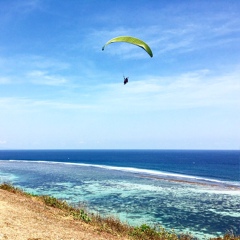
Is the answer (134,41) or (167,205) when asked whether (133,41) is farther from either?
(167,205)

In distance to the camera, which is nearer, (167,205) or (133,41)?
(133,41)

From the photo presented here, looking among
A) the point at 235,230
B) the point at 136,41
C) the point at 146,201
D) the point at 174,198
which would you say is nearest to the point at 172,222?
the point at 235,230

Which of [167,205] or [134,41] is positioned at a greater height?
[134,41]

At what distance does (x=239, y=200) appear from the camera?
35.9m

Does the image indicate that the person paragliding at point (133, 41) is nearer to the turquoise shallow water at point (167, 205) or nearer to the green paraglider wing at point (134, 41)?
the green paraglider wing at point (134, 41)

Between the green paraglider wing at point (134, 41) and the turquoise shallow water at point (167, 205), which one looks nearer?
the green paraglider wing at point (134, 41)

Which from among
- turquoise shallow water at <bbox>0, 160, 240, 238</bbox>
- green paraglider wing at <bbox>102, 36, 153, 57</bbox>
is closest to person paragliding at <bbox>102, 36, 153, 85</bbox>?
green paraglider wing at <bbox>102, 36, 153, 57</bbox>

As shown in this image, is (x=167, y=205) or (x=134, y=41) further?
(x=167, y=205)

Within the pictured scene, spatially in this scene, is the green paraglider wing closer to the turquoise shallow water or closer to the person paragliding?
the person paragliding

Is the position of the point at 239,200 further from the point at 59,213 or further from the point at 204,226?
the point at 59,213

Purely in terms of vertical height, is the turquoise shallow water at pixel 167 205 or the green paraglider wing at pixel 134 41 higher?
the green paraglider wing at pixel 134 41

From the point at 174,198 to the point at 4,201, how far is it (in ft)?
82.4

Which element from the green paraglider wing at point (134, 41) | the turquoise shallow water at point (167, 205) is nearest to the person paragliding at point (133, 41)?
the green paraglider wing at point (134, 41)

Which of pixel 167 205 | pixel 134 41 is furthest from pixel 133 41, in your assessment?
pixel 167 205
